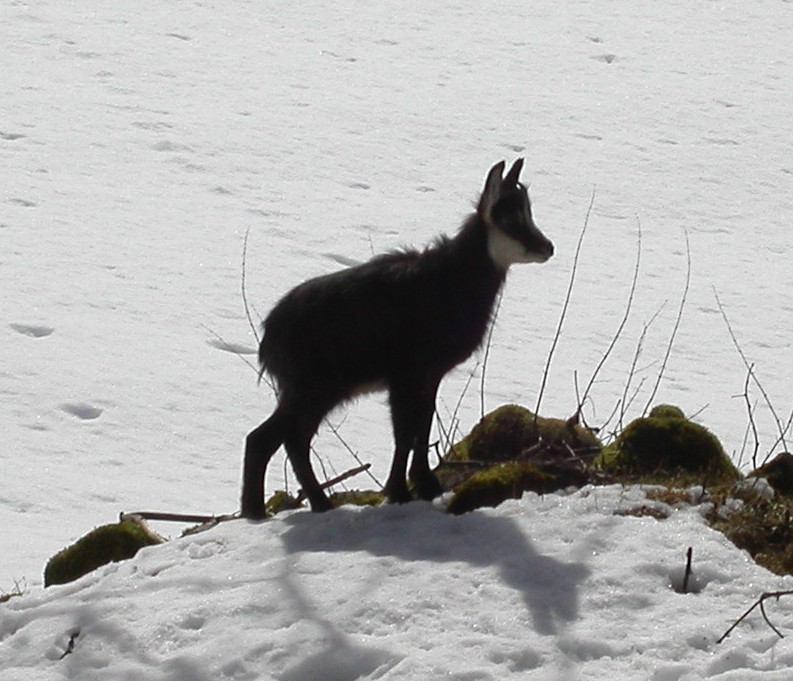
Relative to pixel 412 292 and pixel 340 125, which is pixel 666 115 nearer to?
pixel 340 125

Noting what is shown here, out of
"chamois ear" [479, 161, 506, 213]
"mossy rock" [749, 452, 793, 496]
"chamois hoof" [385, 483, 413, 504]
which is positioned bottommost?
"chamois hoof" [385, 483, 413, 504]

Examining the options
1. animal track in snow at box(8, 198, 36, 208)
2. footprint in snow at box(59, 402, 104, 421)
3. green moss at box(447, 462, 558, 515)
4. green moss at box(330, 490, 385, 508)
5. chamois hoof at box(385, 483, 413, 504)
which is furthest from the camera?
animal track in snow at box(8, 198, 36, 208)

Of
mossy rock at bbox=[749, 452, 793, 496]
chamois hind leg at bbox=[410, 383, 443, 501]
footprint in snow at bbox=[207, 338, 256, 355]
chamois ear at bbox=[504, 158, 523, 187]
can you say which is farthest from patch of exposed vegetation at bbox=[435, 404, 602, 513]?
footprint in snow at bbox=[207, 338, 256, 355]

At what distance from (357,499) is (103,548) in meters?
1.09

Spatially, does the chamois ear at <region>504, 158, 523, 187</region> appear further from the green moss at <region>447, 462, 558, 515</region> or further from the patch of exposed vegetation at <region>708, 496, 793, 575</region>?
the patch of exposed vegetation at <region>708, 496, 793, 575</region>

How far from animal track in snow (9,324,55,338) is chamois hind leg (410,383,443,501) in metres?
7.41

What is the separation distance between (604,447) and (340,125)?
13268 mm

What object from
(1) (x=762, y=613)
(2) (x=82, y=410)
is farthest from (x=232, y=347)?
(1) (x=762, y=613)

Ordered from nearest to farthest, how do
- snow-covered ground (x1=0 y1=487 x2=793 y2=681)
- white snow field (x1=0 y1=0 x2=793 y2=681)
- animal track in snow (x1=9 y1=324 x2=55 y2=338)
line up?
1. snow-covered ground (x1=0 y1=487 x2=793 y2=681)
2. white snow field (x1=0 y1=0 x2=793 y2=681)
3. animal track in snow (x1=9 y1=324 x2=55 y2=338)

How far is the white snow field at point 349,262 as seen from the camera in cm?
473

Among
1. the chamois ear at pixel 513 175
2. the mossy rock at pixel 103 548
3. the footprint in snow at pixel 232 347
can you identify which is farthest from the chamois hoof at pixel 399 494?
the footprint in snow at pixel 232 347

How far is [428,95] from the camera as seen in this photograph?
67.6 feet

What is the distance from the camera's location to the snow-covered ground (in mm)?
4449

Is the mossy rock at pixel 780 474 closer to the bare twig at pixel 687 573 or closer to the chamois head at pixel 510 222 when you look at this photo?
the bare twig at pixel 687 573
